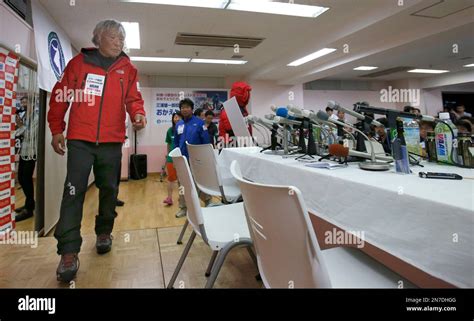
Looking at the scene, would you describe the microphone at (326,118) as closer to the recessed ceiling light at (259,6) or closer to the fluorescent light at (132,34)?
the recessed ceiling light at (259,6)

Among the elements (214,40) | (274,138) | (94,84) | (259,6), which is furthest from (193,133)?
(214,40)

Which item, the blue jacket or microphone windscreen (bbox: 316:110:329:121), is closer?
microphone windscreen (bbox: 316:110:329:121)

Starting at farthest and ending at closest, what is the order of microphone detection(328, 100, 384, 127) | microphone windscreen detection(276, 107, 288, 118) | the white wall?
the white wall
microphone windscreen detection(276, 107, 288, 118)
microphone detection(328, 100, 384, 127)

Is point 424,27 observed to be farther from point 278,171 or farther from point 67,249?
point 67,249

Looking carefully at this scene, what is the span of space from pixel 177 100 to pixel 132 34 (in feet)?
9.25

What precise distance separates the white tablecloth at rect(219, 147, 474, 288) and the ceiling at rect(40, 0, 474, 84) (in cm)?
292

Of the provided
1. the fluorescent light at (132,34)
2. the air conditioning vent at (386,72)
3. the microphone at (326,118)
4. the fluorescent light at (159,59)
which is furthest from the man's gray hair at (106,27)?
the air conditioning vent at (386,72)

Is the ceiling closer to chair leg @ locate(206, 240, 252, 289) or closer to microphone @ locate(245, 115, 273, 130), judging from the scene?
microphone @ locate(245, 115, 273, 130)

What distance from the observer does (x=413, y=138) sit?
1.32 m

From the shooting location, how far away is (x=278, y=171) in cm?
147

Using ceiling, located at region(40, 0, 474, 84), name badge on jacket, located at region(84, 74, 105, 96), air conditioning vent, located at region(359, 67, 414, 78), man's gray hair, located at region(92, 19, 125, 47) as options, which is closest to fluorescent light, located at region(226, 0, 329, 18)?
ceiling, located at region(40, 0, 474, 84)

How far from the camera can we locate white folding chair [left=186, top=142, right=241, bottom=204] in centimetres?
186
